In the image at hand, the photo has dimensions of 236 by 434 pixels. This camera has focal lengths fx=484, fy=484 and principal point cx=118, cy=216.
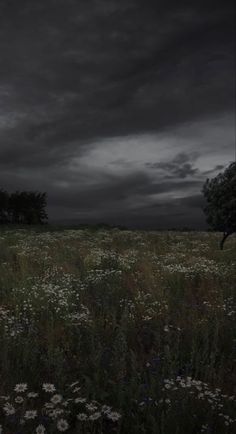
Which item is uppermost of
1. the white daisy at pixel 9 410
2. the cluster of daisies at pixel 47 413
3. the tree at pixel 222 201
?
the tree at pixel 222 201

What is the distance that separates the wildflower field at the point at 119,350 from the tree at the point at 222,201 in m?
1.52

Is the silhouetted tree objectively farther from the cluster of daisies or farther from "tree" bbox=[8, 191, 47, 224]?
the cluster of daisies

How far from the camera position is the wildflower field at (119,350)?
475cm

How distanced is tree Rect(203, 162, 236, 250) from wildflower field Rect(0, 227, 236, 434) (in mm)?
1524

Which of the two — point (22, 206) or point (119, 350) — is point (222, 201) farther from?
point (22, 206)

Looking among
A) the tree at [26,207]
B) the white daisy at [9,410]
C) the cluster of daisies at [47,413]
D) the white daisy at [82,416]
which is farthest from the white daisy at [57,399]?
the tree at [26,207]

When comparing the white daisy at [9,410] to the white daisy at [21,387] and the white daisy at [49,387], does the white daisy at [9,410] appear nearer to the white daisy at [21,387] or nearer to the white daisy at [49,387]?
the white daisy at [21,387]

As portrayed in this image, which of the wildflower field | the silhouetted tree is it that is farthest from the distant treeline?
the wildflower field

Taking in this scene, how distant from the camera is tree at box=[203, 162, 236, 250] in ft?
19.2

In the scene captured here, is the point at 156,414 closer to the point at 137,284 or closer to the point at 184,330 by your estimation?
the point at 184,330

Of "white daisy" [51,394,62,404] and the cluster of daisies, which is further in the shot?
"white daisy" [51,394,62,404]

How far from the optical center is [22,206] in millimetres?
85438

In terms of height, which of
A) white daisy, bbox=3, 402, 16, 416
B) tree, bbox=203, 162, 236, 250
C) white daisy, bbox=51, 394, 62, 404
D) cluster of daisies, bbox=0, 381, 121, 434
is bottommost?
cluster of daisies, bbox=0, 381, 121, 434

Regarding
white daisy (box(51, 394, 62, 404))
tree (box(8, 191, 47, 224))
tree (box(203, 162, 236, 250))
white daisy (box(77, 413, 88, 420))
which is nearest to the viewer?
white daisy (box(77, 413, 88, 420))
